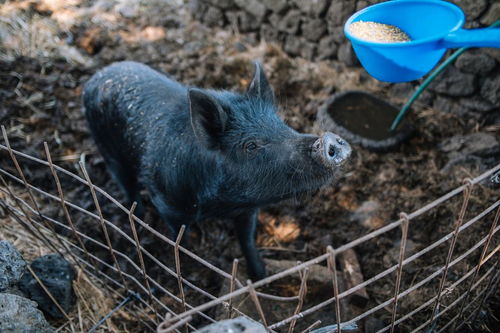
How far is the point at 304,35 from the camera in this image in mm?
5035

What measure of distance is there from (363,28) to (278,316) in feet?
5.76

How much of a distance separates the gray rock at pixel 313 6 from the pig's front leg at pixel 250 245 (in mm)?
2669

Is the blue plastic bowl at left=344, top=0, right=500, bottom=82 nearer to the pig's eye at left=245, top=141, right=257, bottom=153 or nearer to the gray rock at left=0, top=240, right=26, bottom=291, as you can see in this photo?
the pig's eye at left=245, top=141, right=257, bottom=153

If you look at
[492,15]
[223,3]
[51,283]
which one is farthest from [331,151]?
[223,3]

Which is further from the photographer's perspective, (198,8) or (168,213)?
(198,8)

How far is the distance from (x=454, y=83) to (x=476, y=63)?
28 centimetres

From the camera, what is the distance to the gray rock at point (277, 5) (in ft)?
16.5

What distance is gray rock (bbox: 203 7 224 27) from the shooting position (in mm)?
5738

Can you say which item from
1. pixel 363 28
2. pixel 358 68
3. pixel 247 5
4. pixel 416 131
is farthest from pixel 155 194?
pixel 247 5

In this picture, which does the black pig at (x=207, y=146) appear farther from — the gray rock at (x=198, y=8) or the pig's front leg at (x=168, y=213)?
the gray rock at (x=198, y=8)

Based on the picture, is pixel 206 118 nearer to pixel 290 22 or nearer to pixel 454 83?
pixel 454 83

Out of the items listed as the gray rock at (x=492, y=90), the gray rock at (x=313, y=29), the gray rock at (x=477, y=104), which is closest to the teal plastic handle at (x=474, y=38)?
the gray rock at (x=492, y=90)

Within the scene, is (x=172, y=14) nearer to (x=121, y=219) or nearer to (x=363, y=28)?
(x=121, y=219)

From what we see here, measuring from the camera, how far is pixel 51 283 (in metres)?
2.64
